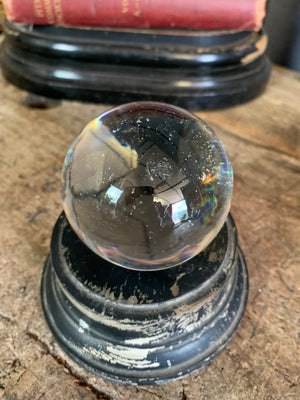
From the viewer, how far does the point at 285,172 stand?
1.03 m

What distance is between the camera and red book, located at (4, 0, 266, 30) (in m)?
1.09

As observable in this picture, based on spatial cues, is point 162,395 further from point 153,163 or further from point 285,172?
point 285,172

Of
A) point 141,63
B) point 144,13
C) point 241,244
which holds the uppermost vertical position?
point 144,13

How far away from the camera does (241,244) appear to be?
864 millimetres

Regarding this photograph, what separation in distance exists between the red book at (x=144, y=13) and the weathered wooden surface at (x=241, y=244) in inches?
10.1

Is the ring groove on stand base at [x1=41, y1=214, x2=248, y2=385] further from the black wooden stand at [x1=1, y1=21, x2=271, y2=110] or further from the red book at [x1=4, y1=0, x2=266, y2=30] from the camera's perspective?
the red book at [x1=4, y1=0, x2=266, y2=30]

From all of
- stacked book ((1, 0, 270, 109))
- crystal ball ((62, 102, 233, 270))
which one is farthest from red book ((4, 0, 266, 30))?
crystal ball ((62, 102, 233, 270))

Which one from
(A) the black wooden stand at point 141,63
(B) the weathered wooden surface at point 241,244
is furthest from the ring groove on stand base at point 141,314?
(A) the black wooden stand at point 141,63

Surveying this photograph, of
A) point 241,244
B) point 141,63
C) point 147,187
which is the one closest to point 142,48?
point 141,63

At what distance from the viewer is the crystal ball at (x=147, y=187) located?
52 cm

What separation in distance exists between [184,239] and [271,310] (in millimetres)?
317

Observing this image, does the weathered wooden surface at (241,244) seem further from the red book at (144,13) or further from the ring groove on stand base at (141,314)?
the red book at (144,13)

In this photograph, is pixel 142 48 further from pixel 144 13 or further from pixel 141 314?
pixel 141 314

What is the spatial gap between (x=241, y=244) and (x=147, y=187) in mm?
430
